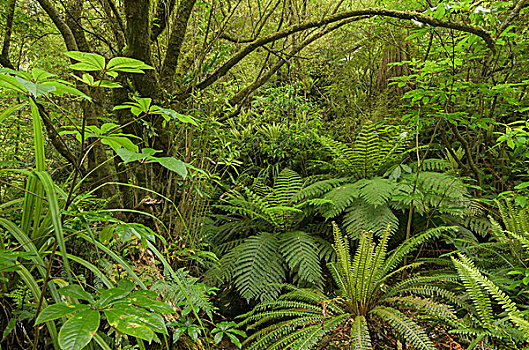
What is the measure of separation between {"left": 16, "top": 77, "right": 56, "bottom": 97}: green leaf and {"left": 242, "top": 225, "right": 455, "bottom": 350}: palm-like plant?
4.12ft

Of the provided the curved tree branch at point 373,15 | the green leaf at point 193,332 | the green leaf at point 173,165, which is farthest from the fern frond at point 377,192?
the green leaf at point 173,165

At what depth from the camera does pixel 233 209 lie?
231 centimetres

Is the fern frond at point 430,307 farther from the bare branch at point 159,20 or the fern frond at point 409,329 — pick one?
the bare branch at point 159,20

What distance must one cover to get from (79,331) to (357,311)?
136 centimetres

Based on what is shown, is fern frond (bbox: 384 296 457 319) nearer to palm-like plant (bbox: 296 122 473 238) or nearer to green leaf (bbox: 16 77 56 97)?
palm-like plant (bbox: 296 122 473 238)

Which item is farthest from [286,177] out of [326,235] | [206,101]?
[206,101]

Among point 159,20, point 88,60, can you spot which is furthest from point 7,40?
point 88,60

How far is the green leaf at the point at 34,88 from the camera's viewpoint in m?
0.49

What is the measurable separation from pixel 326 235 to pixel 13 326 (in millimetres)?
2071

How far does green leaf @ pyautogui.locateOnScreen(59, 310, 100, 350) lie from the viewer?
45 centimetres

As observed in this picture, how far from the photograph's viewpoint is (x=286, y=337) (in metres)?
1.39

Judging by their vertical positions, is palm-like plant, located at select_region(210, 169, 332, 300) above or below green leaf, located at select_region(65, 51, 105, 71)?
below

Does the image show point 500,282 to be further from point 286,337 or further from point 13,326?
point 13,326

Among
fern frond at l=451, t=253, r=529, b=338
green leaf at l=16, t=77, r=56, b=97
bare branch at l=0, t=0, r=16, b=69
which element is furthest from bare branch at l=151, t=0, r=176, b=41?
fern frond at l=451, t=253, r=529, b=338
